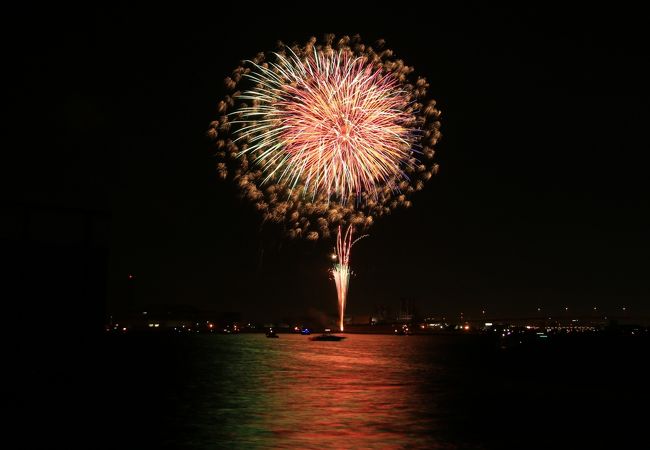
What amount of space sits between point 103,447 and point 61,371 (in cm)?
3284

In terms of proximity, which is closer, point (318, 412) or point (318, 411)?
point (318, 412)

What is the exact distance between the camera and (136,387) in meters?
44.7

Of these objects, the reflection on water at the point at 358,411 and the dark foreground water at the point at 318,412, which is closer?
the dark foreground water at the point at 318,412

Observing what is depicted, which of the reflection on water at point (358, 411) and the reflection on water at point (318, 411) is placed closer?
the reflection on water at point (318, 411)

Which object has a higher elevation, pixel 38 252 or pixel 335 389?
pixel 38 252

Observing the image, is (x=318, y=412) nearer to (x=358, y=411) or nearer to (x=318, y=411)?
(x=318, y=411)

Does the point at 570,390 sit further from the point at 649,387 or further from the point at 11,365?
the point at 11,365

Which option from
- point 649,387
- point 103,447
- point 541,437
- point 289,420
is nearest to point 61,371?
point 289,420

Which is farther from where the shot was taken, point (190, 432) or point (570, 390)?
point (570, 390)

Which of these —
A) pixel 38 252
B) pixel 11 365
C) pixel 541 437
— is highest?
pixel 38 252

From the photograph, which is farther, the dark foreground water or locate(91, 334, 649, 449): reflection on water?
locate(91, 334, 649, 449): reflection on water

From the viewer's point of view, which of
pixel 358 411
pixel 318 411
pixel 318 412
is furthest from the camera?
pixel 358 411

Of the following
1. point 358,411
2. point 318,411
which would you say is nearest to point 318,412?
point 318,411

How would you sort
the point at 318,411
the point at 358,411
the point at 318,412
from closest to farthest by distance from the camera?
the point at 318,412, the point at 318,411, the point at 358,411
